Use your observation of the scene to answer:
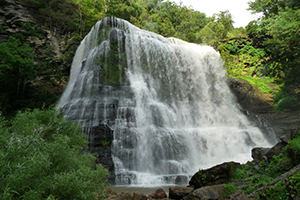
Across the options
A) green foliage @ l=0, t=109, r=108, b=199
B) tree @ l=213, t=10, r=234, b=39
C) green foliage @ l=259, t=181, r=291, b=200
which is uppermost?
tree @ l=213, t=10, r=234, b=39

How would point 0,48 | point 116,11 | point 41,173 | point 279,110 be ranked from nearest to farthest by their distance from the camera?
point 41,173 → point 0,48 → point 279,110 → point 116,11

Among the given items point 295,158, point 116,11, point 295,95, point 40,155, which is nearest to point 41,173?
point 40,155

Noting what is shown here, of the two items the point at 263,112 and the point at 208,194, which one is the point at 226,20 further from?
the point at 208,194

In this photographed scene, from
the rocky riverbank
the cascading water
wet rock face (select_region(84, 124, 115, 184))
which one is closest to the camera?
the rocky riverbank

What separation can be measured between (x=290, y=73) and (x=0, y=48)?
24468mm

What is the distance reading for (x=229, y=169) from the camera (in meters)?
7.21

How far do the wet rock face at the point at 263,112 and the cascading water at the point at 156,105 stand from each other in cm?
88

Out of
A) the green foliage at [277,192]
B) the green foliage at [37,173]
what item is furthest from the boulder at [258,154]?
the green foliage at [37,173]

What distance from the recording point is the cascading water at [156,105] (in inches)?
460

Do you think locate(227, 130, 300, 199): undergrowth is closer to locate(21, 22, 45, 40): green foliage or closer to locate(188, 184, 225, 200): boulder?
locate(188, 184, 225, 200): boulder

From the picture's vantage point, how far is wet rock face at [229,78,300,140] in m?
17.5

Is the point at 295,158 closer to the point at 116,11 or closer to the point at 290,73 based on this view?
the point at 290,73

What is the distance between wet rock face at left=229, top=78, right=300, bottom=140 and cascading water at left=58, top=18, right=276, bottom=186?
34.6 inches

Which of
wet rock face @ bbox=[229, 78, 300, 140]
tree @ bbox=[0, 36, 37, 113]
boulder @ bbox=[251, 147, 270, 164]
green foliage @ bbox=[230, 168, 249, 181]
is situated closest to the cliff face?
tree @ bbox=[0, 36, 37, 113]
